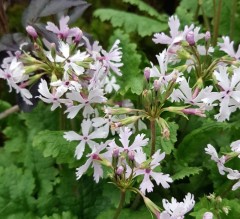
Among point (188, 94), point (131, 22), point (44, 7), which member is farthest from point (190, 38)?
point (131, 22)

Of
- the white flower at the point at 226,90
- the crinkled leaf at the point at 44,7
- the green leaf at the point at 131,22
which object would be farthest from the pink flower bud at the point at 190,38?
the green leaf at the point at 131,22

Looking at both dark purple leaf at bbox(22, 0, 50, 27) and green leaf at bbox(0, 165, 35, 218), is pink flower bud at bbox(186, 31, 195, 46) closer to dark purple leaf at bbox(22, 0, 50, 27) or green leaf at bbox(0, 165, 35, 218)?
dark purple leaf at bbox(22, 0, 50, 27)

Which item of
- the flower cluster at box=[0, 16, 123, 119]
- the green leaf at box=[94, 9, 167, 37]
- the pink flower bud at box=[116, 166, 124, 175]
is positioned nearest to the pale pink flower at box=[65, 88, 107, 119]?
the flower cluster at box=[0, 16, 123, 119]

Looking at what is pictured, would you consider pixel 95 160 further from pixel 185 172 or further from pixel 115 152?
pixel 185 172

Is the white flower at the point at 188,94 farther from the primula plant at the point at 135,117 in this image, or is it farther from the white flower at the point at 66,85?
the white flower at the point at 66,85

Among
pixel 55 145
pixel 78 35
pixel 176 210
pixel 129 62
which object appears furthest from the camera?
pixel 129 62

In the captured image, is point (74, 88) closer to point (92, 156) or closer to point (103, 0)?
point (92, 156)
